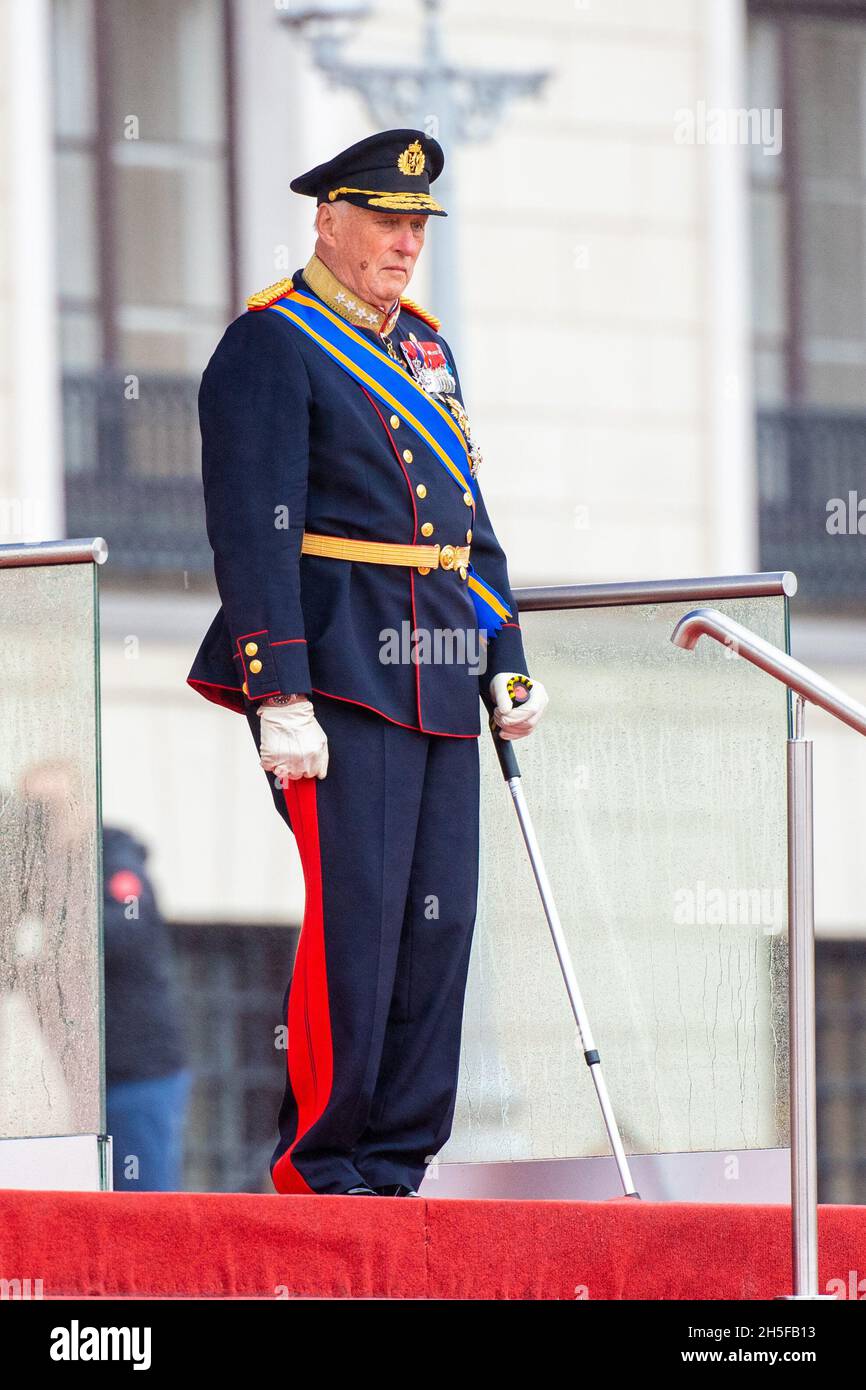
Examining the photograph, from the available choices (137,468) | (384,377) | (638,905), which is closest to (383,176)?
(384,377)

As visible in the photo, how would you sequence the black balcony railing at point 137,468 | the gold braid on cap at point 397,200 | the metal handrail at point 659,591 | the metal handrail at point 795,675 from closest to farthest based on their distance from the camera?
the metal handrail at point 795,675 < the gold braid on cap at point 397,200 < the metal handrail at point 659,591 < the black balcony railing at point 137,468

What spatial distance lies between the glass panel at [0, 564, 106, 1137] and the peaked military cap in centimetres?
83

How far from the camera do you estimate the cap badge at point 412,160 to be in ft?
17.2

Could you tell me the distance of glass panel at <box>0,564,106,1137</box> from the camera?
5332 millimetres

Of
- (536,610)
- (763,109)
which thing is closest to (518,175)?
(763,109)

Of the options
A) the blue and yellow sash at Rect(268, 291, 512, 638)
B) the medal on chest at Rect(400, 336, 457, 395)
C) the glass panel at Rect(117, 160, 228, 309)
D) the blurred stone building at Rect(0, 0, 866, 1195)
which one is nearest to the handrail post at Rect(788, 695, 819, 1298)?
the blue and yellow sash at Rect(268, 291, 512, 638)

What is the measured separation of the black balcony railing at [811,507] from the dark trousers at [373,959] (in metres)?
7.95

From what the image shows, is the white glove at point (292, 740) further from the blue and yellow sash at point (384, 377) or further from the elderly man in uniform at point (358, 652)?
the blue and yellow sash at point (384, 377)

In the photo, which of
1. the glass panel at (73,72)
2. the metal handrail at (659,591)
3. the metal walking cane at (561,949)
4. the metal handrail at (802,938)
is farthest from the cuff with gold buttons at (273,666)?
the glass panel at (73,72)

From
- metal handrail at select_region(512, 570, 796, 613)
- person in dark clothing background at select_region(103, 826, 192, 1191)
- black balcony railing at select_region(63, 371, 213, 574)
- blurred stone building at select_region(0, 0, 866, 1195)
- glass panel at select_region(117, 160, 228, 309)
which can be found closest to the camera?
metal handrail at select_region(512, 570, 796, 613)

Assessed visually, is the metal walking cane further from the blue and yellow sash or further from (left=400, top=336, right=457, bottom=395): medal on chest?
(left=400, top=336, right=457, bottom=395): medal on chest

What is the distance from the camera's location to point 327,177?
17.3 ft

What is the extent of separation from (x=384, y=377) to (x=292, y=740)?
72 centimetres

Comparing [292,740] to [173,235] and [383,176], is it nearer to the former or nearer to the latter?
[383,176]
